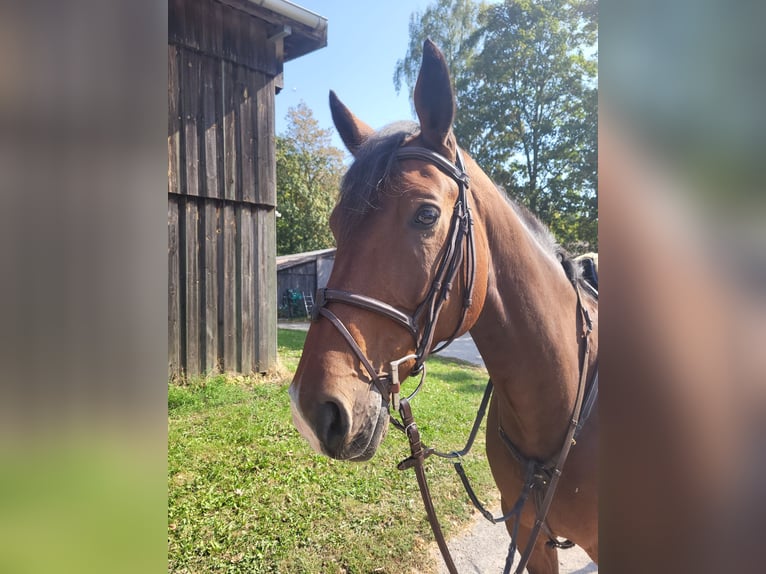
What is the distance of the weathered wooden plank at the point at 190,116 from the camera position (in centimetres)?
460

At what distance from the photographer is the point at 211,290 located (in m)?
5.23

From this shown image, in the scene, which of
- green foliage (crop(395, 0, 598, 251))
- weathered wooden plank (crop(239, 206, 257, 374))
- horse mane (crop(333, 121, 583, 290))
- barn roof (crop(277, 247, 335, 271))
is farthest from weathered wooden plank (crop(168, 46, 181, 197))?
barn roof (crop(277, 247, 335, 271))

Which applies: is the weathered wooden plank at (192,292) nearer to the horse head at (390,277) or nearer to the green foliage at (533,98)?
the green foliage at (533,98)

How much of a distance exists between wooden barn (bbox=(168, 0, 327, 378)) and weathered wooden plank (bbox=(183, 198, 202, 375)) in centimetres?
1

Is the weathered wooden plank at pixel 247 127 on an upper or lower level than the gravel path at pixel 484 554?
upper

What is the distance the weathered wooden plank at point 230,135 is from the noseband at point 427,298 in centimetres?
450

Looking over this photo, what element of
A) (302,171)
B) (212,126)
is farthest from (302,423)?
(302,171)

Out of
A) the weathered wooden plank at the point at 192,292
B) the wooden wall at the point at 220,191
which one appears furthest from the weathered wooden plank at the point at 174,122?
the weathered wooden plank at the point at 192,292

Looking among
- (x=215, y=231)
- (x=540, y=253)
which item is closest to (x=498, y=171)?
(x=540, y=253)

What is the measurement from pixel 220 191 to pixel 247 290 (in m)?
1.34

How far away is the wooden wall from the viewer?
4.67 metres

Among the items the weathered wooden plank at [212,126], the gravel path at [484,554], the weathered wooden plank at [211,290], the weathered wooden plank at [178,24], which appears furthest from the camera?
the weathered wooden plank at [211,290]

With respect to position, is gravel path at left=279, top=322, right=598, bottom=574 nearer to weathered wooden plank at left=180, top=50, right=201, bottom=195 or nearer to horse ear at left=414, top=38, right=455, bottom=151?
horse ear at left=414, top=38, right=455, bottom=151
